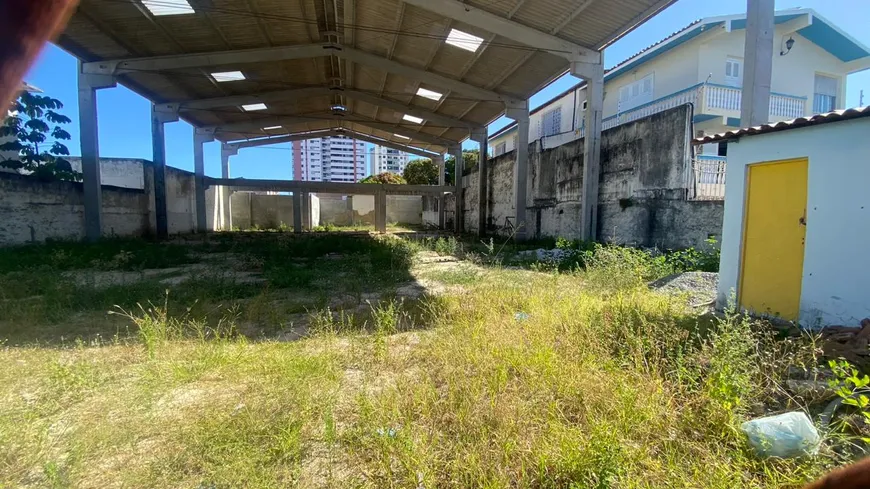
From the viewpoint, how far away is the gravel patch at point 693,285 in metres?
5.29

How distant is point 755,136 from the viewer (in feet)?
14.5

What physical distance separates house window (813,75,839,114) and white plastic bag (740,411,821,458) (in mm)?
18403

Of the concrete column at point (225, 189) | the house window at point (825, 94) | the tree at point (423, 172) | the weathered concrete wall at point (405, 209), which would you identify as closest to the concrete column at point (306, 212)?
the concrete column at point (225, 189)

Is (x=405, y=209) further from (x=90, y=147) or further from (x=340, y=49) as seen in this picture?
(x=90, y=147)

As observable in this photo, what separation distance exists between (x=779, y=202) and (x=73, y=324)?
26.9 ft

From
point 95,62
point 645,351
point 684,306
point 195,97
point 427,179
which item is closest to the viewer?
point 645,351

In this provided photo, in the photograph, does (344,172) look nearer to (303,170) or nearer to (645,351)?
(303,170)

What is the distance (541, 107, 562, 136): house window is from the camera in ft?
62.3

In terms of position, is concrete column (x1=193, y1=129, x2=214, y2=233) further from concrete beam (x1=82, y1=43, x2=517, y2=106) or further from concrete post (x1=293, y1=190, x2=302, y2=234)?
concrete beam (x1=82, y1=43, x2=517, y2=106)

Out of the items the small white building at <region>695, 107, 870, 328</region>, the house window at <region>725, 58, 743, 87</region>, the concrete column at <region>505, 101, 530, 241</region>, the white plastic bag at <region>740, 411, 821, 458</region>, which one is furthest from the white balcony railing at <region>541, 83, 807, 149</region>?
the white plastic bag at <region>740, 411, 821, 458</region>

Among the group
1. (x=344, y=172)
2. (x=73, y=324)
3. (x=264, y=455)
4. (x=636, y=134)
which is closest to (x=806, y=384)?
(x=264, y=455)

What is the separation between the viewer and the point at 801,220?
3994 mm

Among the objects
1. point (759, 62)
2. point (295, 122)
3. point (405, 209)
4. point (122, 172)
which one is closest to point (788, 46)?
point (759, 62)

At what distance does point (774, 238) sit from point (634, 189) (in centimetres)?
514
